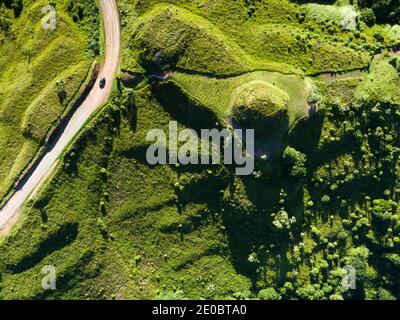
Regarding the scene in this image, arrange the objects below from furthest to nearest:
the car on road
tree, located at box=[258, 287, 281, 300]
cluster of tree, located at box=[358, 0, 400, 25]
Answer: cluster of tree, located at box=[358, 0, 400, 25], tree, located at box=[258, 287, 281, 300], the car on road

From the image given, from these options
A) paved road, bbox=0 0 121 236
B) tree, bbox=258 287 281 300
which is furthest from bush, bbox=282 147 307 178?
paved road, bbox=0 0 121 236

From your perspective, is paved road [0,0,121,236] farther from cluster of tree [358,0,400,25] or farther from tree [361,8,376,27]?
cluster of tree [358,0,400,25]

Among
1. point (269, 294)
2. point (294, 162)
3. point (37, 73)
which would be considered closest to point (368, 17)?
point (294, 162)

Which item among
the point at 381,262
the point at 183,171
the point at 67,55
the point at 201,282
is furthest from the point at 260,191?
the point at 67,55

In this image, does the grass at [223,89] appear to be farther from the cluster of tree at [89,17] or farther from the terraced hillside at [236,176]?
the cluster of tree at [89,17]

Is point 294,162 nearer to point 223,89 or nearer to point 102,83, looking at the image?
point 223,89
